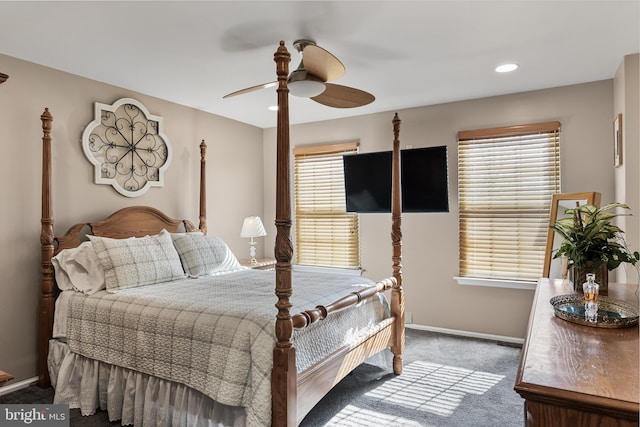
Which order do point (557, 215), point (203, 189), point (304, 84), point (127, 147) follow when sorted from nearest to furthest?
point (304, 84)
point (557, 215)
point (127, 147)
point (203, 189)

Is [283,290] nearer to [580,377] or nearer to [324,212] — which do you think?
[580,377]

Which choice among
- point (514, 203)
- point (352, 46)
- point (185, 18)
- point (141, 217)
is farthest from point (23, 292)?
point (514, 203)

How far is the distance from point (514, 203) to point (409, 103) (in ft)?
4.88

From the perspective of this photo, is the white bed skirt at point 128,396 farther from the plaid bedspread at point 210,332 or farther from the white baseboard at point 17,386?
the white baseboard at point 17,386

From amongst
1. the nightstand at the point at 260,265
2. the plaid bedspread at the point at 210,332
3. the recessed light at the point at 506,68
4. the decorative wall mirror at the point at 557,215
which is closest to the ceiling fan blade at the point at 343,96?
the recessed light at the point at 506,68

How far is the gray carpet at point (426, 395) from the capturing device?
2.51 metres

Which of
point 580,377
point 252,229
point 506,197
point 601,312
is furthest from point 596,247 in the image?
point 252,229

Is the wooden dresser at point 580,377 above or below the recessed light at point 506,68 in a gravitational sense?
below

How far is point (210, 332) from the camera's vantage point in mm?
2182

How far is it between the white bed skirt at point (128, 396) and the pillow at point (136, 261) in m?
0.57

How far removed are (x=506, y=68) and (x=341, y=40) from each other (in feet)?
4.84

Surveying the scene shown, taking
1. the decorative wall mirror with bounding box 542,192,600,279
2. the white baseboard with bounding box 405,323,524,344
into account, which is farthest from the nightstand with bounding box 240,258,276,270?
the decorative wall mirror with bounding box 542,192,600,279

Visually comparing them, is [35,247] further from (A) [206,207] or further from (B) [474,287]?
(B) [474,287]

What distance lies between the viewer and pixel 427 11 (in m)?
2.29
